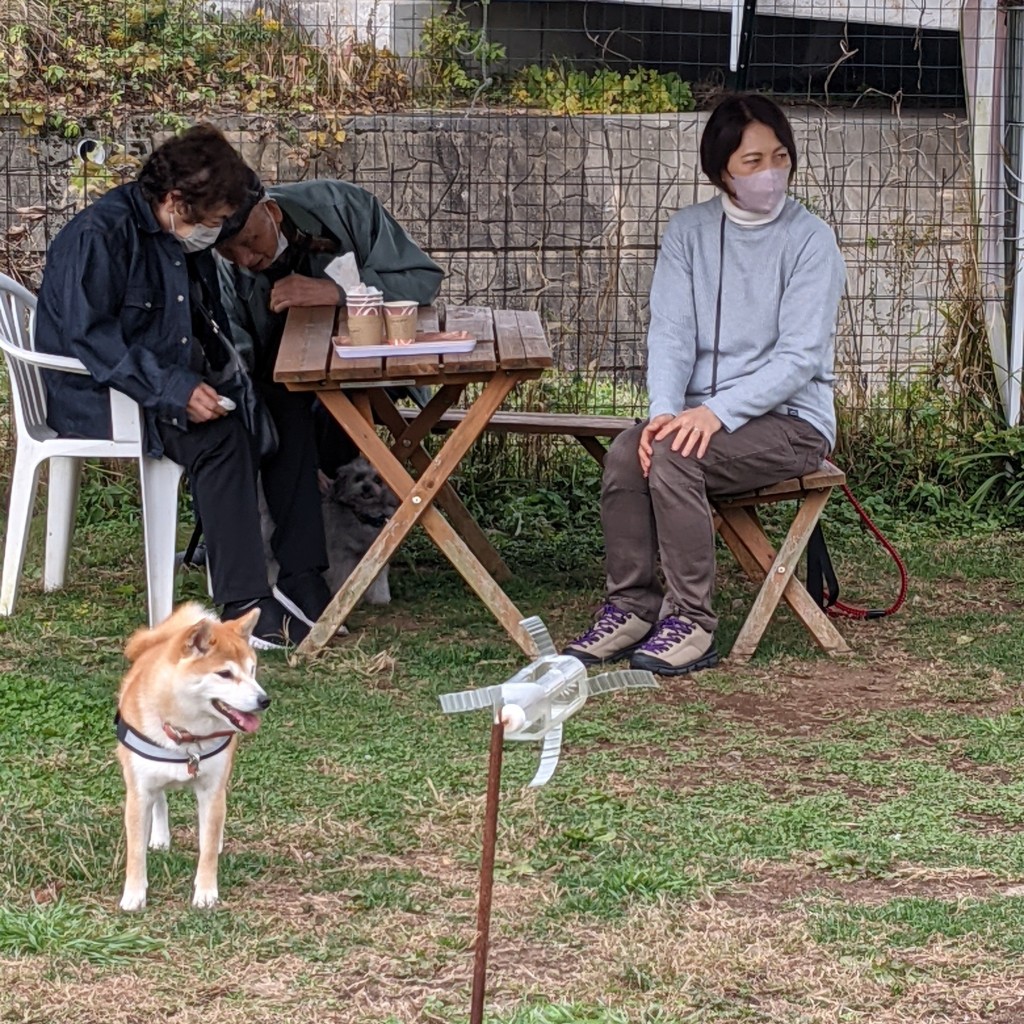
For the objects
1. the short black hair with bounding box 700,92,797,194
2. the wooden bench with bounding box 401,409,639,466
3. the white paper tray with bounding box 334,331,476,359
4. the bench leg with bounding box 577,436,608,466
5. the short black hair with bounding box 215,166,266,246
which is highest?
the short black hair with bounding box 700,92,797,194

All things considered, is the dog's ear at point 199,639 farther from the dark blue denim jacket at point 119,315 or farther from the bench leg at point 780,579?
the bench leg at point 780,579

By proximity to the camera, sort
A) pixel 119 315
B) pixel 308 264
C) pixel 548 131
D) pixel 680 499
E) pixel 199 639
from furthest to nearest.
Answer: pixel 548 131 → pixel 308 264 → pixel 119 315 → pixel 680 499 → pixel 199 639

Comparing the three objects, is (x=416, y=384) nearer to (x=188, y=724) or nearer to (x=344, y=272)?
(x=344, y=272)

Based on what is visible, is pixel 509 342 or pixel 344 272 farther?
pixel 344 272

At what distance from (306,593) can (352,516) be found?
43 cm

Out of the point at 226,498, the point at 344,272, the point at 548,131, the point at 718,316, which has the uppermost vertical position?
the point at 548,131

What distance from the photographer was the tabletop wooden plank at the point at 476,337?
4.27 meters

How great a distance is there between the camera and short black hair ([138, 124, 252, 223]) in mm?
4422

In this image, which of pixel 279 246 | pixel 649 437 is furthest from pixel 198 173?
pixel 649 437

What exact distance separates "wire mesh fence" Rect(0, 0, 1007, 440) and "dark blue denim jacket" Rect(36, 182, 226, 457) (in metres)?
2.15

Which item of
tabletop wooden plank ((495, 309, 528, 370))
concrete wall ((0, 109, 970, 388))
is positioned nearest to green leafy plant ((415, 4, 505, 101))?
concrete wall ((0, 109, 970, 388))

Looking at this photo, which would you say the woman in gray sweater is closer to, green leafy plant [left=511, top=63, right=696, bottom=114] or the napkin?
the napkin

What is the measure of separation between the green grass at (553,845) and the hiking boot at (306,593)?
0.20 metres

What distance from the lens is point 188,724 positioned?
284 centimetres
